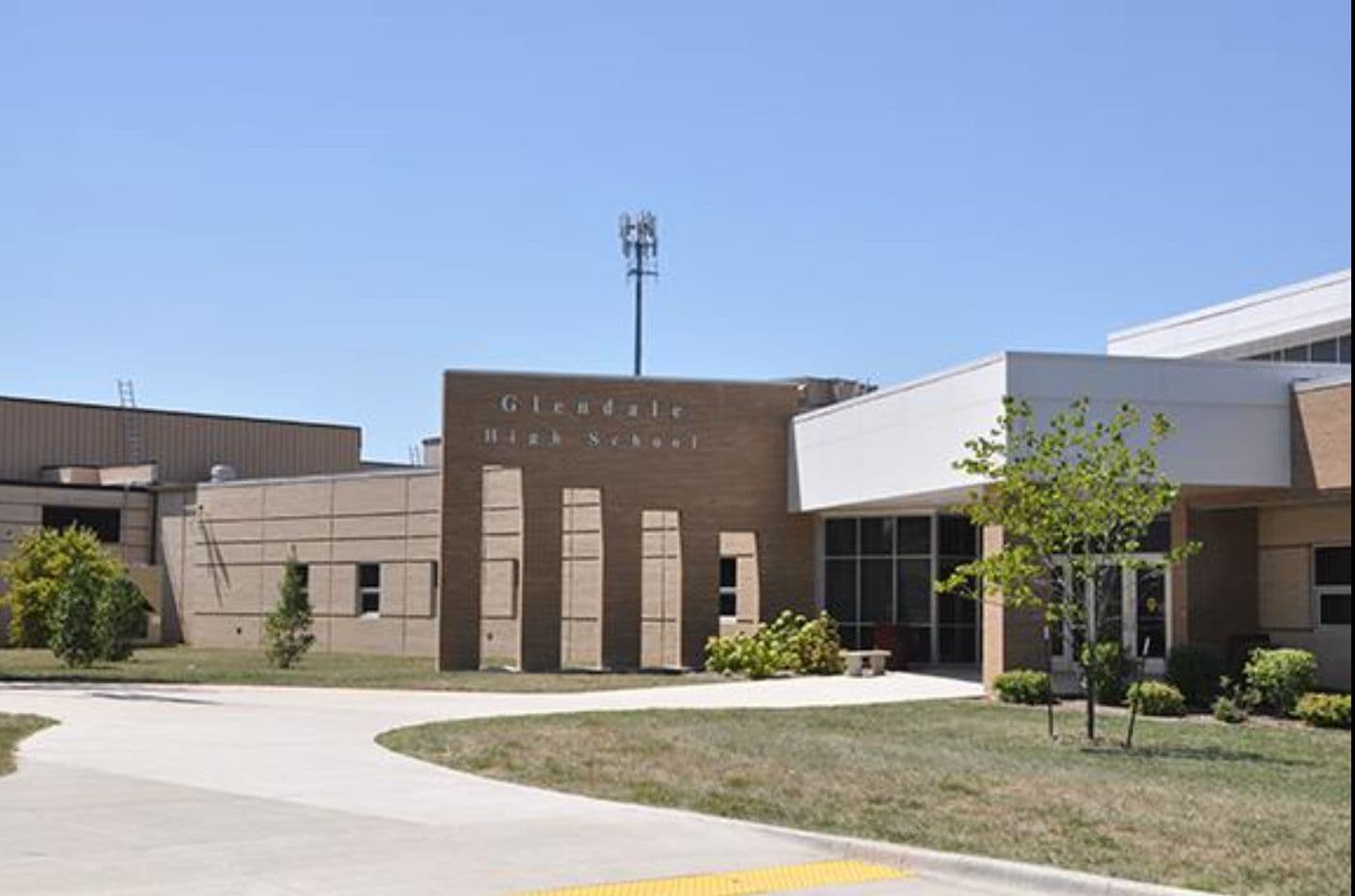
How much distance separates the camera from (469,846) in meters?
12.3

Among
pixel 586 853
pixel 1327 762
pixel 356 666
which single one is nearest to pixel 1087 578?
pixel 1327 762

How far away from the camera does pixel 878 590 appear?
3728 cm

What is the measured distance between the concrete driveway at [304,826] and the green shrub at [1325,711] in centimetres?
1263

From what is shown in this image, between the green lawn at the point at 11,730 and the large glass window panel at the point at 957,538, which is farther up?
the large glass window panel at the point at 957,538

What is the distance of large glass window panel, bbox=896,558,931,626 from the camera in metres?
36.6

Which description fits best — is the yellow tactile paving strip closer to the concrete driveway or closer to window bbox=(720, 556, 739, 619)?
the concrete driveway

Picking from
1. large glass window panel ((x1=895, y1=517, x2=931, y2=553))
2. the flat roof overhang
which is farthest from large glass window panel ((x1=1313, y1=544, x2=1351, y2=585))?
large glass window panel ((x1=895, y1=517, x2=931, y2=553))

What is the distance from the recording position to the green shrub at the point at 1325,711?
77.3ft

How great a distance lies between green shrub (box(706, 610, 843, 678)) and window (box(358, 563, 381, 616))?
14.8 meters

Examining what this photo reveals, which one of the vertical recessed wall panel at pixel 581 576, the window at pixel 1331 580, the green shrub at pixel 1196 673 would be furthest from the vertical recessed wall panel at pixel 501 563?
the green shrub at pixel 1196 673

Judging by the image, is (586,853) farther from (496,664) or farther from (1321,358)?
(1321,358)

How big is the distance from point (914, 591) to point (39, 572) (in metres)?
25.9

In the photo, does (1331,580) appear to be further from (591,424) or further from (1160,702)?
(591,424)

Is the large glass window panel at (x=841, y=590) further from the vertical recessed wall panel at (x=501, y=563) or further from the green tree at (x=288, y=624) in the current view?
the green tree at (x=288, y=624)
